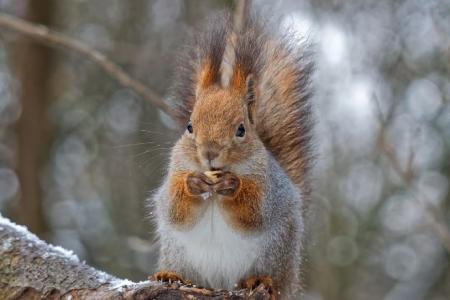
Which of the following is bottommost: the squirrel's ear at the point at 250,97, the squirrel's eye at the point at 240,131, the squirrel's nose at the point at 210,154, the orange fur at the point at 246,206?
the orange fur at the point at 246,206

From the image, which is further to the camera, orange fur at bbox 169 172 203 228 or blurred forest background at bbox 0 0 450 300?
blurred forest background at bbox 0 0 450 300

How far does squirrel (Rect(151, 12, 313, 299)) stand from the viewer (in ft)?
6.84

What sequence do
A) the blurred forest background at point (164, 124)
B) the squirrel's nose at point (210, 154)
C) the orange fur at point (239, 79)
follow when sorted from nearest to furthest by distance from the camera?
1. the squirrel's nose at point (210, 154)
2. the orange fur at point (239, 79)
3. the blurred forest background at point (164, 124)

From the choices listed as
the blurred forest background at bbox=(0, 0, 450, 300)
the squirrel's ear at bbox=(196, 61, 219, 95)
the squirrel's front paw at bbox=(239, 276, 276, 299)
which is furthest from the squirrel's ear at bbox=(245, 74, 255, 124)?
the blurred forest background at bbox=(0, 0, 450, 300)

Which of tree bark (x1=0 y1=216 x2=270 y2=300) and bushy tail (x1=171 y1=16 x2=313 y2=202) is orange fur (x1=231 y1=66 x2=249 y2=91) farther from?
tree bark (x1=0 y1=216 x2=270 y2=300)

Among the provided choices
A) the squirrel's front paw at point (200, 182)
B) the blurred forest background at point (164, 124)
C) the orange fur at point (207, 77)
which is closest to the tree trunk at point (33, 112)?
the blurred forest background at point (164, 124)

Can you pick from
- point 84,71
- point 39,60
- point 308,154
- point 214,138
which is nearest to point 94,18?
point 84,71

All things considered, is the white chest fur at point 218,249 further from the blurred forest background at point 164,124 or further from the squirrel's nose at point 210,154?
the blurred forest background at point 164,124

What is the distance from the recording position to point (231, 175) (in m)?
2.06

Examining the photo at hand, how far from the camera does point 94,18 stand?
6.51 metres

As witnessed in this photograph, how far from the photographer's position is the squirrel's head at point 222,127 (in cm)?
203

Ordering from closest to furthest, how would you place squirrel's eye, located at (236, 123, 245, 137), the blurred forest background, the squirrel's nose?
the squirrel's nose → squirrel's eye, located at (236, 123, 245, 137) → the blurred forest background

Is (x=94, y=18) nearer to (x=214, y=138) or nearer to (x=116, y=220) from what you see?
(x=116, y=220)

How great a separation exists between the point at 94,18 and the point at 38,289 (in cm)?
507
